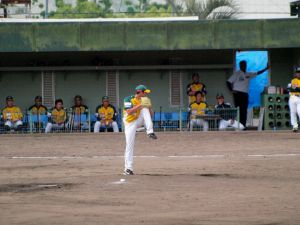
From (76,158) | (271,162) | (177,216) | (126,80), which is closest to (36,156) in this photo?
(76,158)

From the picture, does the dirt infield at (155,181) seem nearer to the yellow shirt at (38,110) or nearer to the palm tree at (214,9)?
the yellow shirt at (38,110)

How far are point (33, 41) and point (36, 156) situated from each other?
7025 millimetres

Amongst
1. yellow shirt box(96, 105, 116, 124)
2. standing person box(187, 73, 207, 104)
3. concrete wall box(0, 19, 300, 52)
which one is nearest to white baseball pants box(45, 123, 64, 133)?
yellow shirt box(96, 105, 116, 124)

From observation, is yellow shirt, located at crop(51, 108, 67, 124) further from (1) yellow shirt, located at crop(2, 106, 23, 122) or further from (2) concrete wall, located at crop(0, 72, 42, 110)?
(2) concrete wall, located at crop(0, 72, 42, 110)

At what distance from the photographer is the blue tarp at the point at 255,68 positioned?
32.5 m

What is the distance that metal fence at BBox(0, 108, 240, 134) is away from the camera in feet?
95.1

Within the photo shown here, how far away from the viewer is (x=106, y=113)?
28.9 m

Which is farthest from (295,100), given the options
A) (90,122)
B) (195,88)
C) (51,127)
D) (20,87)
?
(20,87)

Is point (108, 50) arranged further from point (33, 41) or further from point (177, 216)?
point (177, 216)

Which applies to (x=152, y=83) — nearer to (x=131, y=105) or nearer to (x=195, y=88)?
(x=195, y=88)

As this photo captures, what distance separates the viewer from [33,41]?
1148 inches

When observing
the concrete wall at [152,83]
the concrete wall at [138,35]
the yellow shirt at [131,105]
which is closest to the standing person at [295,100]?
the concrete wall at [138,35]

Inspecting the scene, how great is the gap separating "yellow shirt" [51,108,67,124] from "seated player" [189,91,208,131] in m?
3.75

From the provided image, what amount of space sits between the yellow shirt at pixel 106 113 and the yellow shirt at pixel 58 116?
3.32 feet
